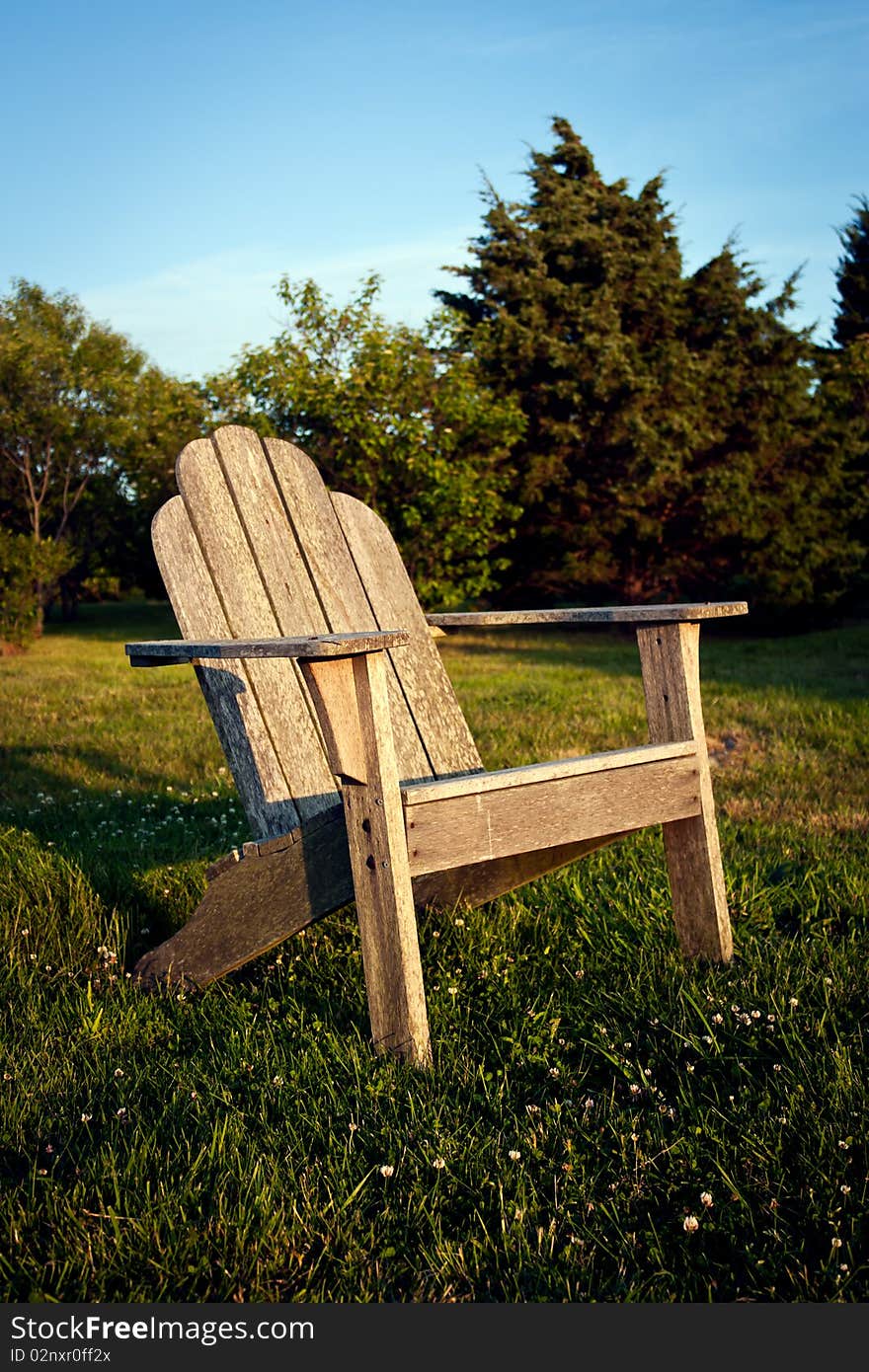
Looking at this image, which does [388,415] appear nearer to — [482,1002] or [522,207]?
[522,207]

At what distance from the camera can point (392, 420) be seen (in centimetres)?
1177

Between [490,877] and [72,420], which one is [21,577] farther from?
[490,877]

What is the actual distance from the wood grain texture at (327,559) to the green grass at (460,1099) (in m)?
0.57

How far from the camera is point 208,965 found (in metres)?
2.36

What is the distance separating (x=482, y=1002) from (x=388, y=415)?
10064mm

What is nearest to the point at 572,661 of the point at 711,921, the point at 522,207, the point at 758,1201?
the point at 522,207

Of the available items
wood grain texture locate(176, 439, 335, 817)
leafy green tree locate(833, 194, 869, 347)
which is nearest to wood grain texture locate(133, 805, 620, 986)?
wood grain texture locate(176, 439, 335, 817)

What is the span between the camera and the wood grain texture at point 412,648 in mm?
2947

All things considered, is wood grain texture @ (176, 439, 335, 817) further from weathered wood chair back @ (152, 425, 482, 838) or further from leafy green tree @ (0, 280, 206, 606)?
leafy green tree @ (0, 280, 206, 606)

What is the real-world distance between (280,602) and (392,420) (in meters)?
9.31

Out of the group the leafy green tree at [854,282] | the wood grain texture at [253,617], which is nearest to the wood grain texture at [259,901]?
the wood grain texture at [253,617]

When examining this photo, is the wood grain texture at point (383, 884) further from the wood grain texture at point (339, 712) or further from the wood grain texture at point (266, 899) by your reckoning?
the wood grain texture at point (266, 899)

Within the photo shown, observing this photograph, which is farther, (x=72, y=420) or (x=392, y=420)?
(x=72, y=420)

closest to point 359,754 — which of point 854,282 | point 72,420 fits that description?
point 72,420
